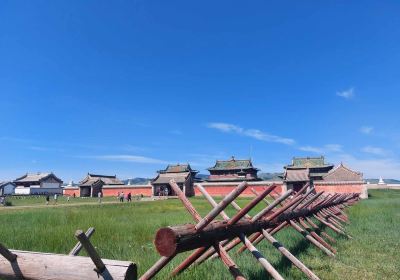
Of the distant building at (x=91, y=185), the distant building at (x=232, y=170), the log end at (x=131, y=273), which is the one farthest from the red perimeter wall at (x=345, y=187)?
the log end at (x=131, y=273)

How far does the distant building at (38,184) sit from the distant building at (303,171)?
4365 cm

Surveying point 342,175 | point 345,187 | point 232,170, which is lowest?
point 345,187

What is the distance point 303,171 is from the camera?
43.0m

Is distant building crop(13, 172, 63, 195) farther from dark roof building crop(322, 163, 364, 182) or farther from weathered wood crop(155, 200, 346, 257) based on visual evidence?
weathered wood crop(155, 200, 346, 257)

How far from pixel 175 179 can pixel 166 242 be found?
46.6m

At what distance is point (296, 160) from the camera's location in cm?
5375

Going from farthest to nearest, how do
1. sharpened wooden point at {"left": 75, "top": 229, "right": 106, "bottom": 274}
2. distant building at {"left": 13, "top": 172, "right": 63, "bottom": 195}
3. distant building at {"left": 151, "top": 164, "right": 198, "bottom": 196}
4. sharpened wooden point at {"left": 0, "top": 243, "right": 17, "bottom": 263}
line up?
distant building at {"left": 13, "top": 172, "right": 63, "bottom": 195} < distant building at {"left": 151, "top": 164, "right": 198, "bottom": 196} < sharpened wooden point at {"left": 0, "top": 243, "right": 17, "bottom": 263} < sharpened wooden point at {"left": 75, "top": 229, "right": 106, "bottom": 274}

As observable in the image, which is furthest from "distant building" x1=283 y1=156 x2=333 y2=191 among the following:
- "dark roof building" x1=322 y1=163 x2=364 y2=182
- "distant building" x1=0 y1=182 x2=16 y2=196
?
"distant building" x1=0 y1=182 x2=16 y2=196

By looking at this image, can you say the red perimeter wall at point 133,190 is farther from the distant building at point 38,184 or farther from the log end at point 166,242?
the log end at point 166,242

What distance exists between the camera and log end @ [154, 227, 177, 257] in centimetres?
360

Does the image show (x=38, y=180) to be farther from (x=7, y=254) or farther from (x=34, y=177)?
(x=7, y=254)

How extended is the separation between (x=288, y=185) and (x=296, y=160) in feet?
40.6

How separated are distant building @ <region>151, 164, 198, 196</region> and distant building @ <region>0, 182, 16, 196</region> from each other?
29.6 meters

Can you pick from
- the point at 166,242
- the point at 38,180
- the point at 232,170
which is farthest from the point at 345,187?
the point at 38,180
